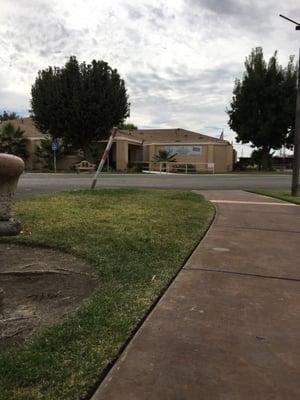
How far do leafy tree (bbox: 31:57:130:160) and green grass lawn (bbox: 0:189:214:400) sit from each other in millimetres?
29677

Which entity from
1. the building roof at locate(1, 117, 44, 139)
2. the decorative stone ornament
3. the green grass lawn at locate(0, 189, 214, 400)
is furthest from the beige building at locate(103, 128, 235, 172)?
the decorative stone ornament

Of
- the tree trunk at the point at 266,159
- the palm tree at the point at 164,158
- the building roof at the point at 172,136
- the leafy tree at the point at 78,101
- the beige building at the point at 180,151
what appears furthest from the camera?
the tree trunk at the point at 266,159

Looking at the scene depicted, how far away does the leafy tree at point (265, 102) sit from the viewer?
44.4 m

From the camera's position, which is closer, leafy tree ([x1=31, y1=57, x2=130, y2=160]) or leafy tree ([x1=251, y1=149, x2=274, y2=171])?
leafy tree ([x1=31, y1=57, x2=130, y2=160])

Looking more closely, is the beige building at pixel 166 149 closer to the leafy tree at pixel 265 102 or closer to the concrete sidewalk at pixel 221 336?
the leafy tree at pixel 265 102

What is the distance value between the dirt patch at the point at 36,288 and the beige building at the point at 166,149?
33.9m

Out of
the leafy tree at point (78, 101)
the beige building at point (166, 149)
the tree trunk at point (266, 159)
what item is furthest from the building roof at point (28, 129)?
the tree trunk at point (266, 159)

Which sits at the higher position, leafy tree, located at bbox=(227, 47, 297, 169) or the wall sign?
leafy tree, located at bbox=(227, 47, 297, 169)

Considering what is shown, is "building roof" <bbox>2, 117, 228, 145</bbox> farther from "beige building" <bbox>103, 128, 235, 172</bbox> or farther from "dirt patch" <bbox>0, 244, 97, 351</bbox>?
"dirt patch" <bbox>0, 244, 97, 351</bbox>

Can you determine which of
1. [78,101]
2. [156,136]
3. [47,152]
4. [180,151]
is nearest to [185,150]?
[180,151]

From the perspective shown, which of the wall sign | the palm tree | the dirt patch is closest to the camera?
the dirt patch

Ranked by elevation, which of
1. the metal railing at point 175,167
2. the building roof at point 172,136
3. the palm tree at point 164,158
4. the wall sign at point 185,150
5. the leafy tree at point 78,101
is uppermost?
the leafy tree at point 78,101

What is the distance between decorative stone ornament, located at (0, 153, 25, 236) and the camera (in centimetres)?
469

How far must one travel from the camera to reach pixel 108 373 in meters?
2.98
